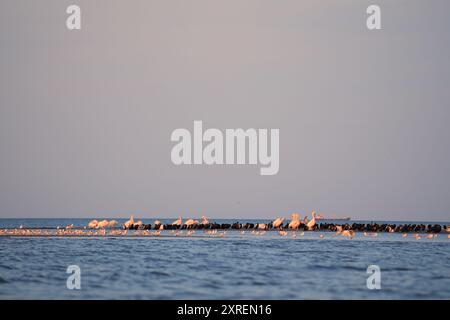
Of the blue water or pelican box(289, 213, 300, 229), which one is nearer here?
the blue water

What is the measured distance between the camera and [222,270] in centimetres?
4612

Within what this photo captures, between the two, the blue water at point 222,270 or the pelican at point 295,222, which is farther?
the pelican at point 295,222

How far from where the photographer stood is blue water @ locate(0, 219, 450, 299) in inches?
1455

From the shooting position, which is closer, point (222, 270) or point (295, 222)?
point (222, 270)

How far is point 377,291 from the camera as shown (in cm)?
3731

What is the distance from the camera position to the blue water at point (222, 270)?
121 ft

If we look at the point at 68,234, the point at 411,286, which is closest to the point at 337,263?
the point at 411,286
